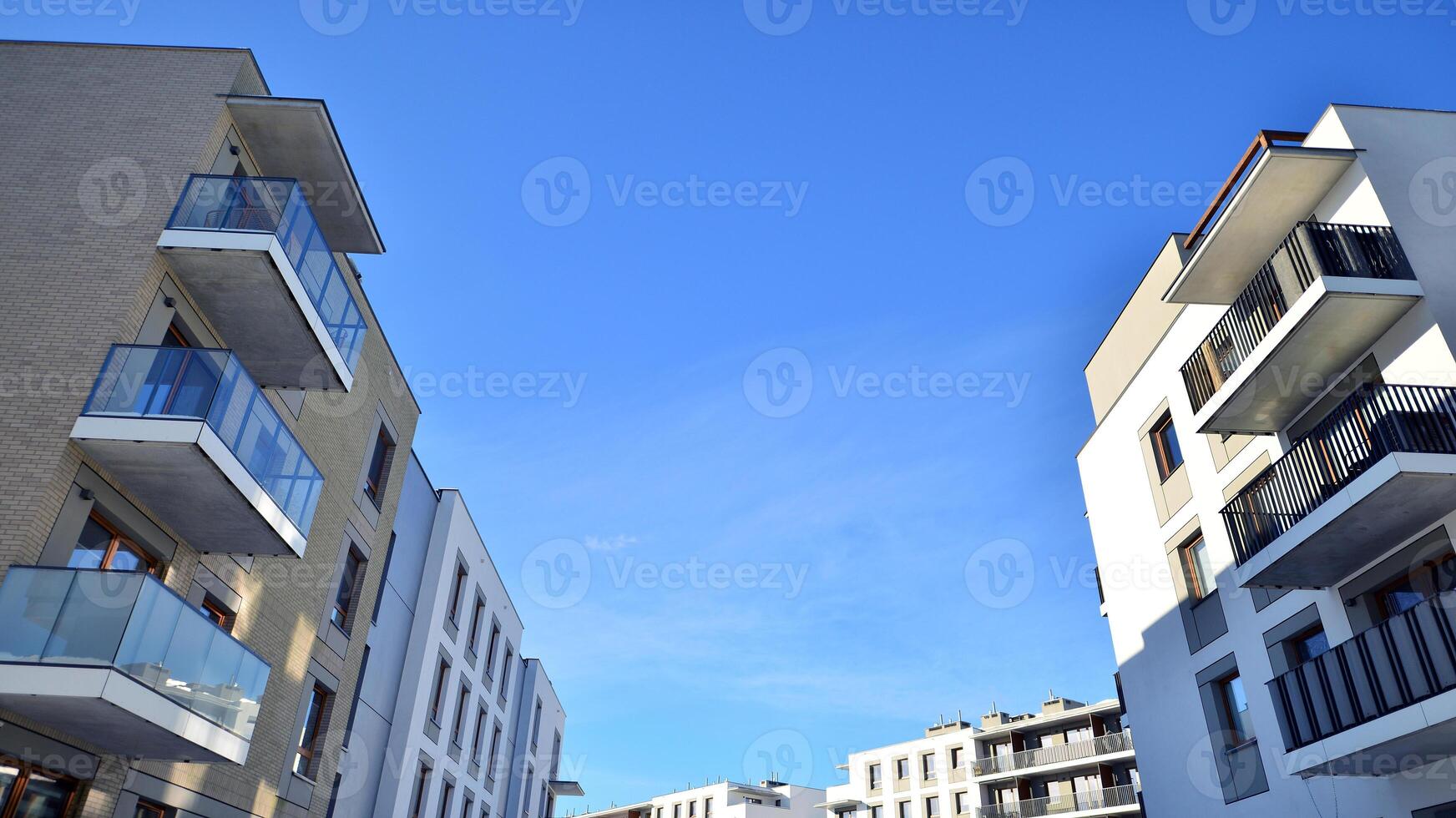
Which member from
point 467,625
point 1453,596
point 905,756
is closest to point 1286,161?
point 1453,596

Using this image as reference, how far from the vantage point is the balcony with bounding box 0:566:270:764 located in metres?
8.69

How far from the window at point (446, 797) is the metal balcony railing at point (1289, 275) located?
19.9m

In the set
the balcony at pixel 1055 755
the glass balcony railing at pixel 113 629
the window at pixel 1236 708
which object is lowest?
the glass balcony railing at pixel 113 629

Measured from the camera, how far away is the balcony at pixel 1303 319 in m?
11.5

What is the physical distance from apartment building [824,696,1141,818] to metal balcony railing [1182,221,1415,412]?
3305 cm

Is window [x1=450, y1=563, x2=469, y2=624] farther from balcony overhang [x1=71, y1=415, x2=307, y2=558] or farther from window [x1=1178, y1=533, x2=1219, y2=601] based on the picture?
window [x1=1178, y1=533, x2=1219, y2=601]

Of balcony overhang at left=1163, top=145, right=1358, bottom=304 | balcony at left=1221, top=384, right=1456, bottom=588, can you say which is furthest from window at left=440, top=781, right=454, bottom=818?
balcony overhang at left=1163, top=145, right=1358, bottom=304

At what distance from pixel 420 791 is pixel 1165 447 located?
18775mm

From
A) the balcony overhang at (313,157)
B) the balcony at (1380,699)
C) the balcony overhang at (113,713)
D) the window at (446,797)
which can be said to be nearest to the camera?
the balcony overhang at (113,713)

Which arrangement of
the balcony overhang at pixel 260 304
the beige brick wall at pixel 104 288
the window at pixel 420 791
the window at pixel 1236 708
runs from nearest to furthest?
the beige brick wall at pixel 104 288 → the balcony overhang at pixel 260 304 → the window at pixel 1236 708 → the window at pixel 420 791

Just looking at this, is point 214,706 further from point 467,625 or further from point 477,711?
point 477,711

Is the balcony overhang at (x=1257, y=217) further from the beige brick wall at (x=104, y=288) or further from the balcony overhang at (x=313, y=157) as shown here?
the beige brick wall at (x=104, y=288)

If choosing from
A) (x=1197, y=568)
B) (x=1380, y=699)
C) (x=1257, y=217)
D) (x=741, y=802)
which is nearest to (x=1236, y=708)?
(x=1197, y=568)

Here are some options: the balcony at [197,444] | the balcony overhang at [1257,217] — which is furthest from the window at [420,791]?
the balcony overhang at [1257,217]
